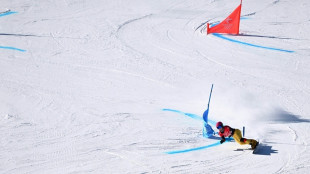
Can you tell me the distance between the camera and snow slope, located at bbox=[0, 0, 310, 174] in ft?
23.3

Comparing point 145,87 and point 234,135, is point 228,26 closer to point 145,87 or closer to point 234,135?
point 145,87

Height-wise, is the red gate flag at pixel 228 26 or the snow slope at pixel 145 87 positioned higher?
the red gate flag at pixel 228 26

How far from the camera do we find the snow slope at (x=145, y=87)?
710cm

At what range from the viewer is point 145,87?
10156mm

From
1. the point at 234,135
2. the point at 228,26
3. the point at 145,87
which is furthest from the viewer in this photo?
the point at 228,26

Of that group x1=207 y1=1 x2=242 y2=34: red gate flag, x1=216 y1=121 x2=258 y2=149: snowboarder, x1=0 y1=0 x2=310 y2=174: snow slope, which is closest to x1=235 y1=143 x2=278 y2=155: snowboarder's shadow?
x1=0 y1=0 x2=310 y2=174: snow slope

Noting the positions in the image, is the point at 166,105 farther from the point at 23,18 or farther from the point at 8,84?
the point at 23,18

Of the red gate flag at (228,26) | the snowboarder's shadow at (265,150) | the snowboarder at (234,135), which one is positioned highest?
the red gate flag at (228,26)

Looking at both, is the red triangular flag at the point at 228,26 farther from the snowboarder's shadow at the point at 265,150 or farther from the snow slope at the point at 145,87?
the snowboarder's shadow at the point at 265,150

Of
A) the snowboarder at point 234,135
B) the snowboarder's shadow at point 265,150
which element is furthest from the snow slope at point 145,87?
the snowboarder at point 234,135

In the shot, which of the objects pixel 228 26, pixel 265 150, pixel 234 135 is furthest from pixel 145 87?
pixel 228 26

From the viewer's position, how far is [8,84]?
402 inches

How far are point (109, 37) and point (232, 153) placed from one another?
7.45 m

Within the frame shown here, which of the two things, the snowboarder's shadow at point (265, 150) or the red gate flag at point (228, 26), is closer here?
the snowboarder's shadow at point (265, 150)
